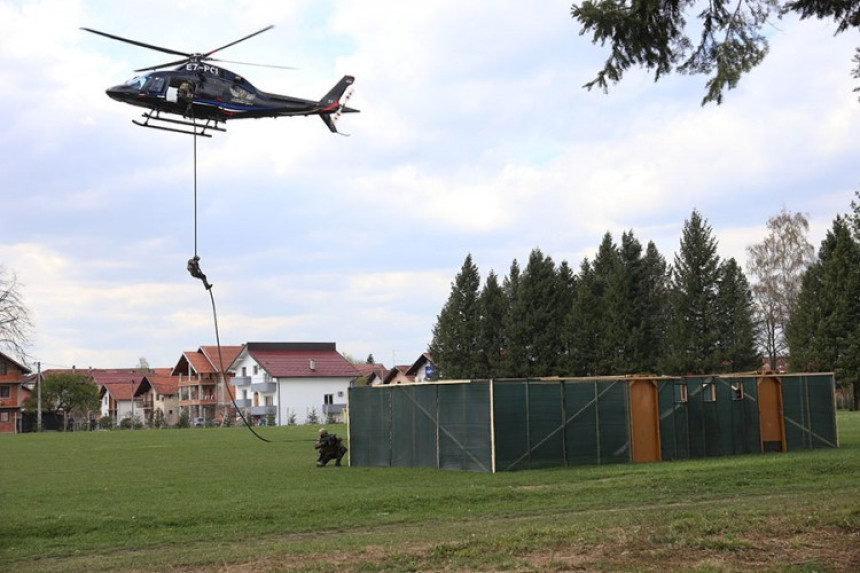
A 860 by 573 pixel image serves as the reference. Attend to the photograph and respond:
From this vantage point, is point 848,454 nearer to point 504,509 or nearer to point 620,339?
point 504,509

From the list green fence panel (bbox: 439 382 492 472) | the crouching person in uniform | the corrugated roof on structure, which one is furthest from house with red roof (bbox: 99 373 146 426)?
green fence panel (bbox: 439 382 492 472)

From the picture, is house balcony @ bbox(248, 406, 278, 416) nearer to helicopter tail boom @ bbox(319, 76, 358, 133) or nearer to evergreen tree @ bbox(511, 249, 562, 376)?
evergreen tree @ bbox(511, 249, 562, 376)

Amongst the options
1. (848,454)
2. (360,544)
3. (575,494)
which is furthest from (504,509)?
(848,454)

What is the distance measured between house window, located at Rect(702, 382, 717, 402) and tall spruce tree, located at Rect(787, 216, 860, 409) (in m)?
50.6

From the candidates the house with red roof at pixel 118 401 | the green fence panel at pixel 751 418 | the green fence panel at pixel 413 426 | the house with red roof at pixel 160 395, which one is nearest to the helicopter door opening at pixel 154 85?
the green fence panel at pixel 413 426

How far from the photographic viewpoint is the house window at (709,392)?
30125 millimetres

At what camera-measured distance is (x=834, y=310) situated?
3000 inches

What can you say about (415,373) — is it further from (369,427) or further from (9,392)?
(369,427)

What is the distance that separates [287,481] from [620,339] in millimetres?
56800

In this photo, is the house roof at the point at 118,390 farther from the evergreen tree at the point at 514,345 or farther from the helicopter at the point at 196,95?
the helicopter at the point at 196,95

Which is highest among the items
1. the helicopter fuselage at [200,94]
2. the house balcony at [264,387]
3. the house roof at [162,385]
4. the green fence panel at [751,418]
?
the helicopter fuselage at [200,94]

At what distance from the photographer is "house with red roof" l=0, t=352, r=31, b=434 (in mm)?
105250

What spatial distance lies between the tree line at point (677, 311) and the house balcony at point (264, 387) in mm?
27723

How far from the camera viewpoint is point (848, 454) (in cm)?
2761
